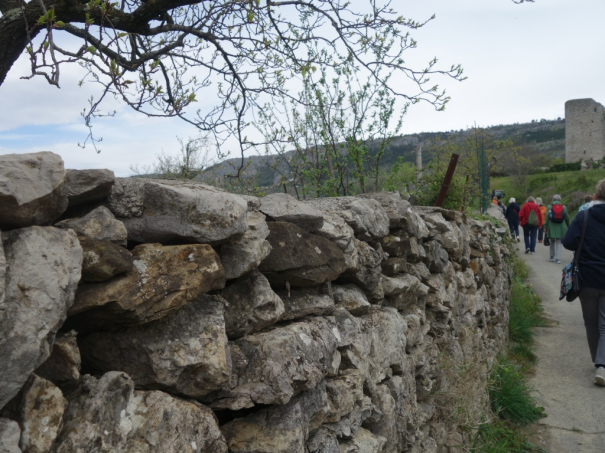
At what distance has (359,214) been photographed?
315cm

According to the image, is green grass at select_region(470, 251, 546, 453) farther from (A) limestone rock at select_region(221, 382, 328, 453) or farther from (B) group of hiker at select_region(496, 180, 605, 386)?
(A) limestone rock at select_region(221, 382, 328, 453)

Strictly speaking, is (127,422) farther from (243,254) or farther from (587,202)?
(587,202)

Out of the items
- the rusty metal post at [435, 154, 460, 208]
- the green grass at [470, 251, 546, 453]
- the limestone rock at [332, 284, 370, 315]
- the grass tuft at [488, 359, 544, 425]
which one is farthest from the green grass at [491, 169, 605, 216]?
the limestone rock at [332, 284, 370, 315]

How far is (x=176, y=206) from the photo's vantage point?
1.75 meters

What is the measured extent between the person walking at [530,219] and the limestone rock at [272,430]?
15.0 meters

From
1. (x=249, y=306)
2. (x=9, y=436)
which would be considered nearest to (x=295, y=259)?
(x=249, y=306)

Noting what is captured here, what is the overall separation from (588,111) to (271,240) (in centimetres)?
5124

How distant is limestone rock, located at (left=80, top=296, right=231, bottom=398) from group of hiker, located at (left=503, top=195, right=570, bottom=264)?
12.7 metres

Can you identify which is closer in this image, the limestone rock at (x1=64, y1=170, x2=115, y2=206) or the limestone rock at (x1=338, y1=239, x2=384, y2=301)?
the limestone rock at (x1=64, y1=170, x2=115, y2=206)

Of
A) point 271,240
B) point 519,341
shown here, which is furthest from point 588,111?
point 271,240

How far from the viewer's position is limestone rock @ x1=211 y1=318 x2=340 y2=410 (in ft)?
6.09

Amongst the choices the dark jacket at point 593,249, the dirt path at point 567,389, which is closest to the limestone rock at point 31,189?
the dirt path at point 567,389

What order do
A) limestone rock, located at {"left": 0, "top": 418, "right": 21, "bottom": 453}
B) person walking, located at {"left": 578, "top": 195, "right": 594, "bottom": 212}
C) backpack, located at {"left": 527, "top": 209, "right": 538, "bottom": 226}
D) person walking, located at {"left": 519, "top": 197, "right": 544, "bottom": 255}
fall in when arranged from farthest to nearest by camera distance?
person walking, located at {"left": 519, "top": 197, "right": 544, "bottom": 255} < backpack, located at {"left": 527, "top": 209, "right": 538, "bottom": 226} < person walking, located at {"left": 578, "top": 195, "right": 594, "bottom": 212} < limestone rock, located at {"left": 0, "top": 418, "right": 21, "bottom": 453}

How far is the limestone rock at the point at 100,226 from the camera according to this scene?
60.5 inches
